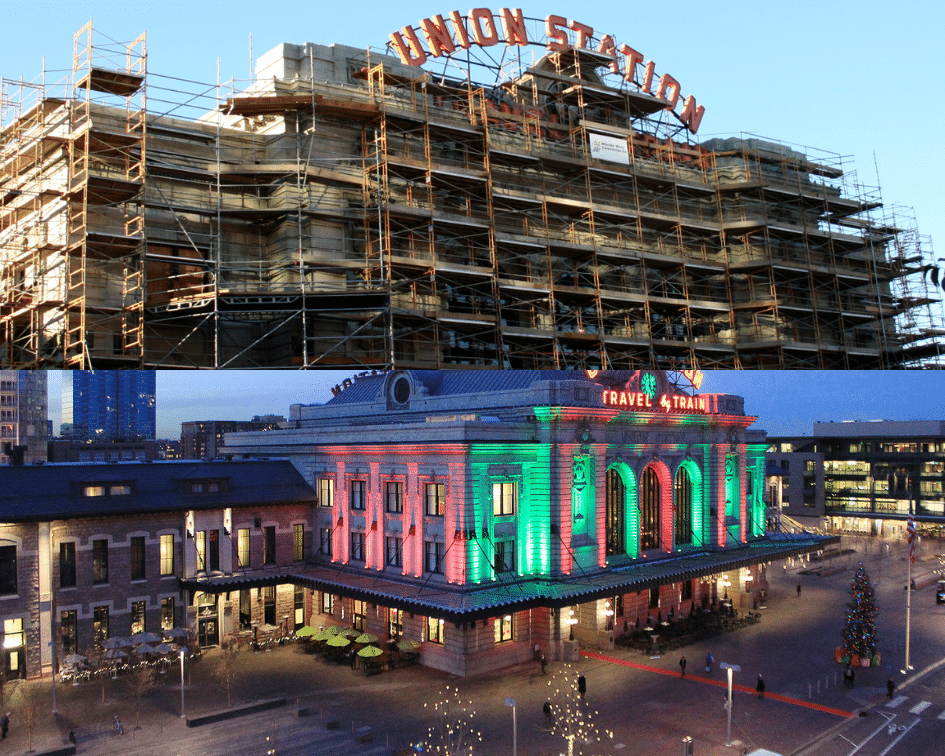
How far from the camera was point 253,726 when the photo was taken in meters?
36.0

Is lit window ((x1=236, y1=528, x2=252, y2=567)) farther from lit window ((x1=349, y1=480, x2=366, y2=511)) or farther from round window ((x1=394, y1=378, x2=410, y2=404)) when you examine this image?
round window ((x1=394, y1=378, x2=410, y2=404))

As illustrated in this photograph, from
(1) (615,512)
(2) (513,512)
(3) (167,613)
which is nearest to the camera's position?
(3) (167,613)

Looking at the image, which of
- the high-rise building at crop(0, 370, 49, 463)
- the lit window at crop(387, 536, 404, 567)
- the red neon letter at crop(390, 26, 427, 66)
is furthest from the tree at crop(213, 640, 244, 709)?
the red neon letter at crop(390, 26, 427, 66)

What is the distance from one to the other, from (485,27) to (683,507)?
37.7 meters

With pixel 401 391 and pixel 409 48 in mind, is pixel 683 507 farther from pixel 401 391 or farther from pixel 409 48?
pixel 409 48

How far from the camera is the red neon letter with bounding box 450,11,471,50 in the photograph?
64875 mm

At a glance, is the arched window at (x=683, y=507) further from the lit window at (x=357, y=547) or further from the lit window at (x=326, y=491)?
the lit window at (x=326, y=491)

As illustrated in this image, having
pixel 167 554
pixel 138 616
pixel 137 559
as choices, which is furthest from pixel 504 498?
pixel 138 616

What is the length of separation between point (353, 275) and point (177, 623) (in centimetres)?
2221

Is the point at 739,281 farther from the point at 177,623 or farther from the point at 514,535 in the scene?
the point at 177,623

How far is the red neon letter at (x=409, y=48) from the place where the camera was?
60.1 metres

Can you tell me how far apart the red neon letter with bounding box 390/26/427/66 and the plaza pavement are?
38.4 metres

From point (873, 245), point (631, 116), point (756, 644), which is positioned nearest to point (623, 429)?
point (756, 644)

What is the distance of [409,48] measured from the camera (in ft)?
200
